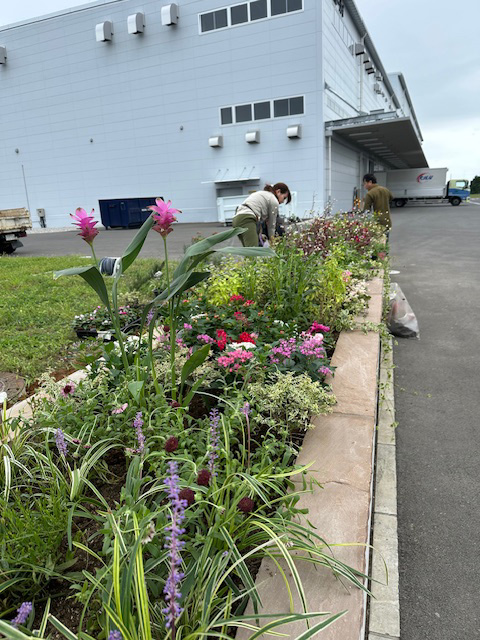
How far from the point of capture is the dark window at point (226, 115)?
24266 millimetres

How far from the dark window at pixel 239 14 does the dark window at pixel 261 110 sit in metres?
4.11

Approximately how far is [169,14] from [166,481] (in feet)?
92.6

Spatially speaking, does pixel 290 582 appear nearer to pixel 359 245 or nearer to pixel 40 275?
pixel 359 245

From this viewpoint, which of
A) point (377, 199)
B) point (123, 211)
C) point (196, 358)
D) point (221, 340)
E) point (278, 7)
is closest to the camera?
point (196, 358)

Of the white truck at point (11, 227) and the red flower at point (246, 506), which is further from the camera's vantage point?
the white truck at point (11, 227)

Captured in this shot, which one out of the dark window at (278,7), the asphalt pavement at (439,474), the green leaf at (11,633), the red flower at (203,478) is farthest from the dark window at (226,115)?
the green leaf at (11,633)

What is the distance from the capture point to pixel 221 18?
2319 centimetres

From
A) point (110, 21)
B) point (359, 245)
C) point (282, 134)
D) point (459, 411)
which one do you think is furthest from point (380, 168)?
point (459, 411)

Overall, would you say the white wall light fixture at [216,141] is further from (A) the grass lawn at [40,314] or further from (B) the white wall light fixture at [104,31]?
(A) the grass lawn at [40,314]

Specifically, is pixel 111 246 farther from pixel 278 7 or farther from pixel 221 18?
pixel 221 18

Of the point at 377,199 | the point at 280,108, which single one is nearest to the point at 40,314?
the point at 377,199

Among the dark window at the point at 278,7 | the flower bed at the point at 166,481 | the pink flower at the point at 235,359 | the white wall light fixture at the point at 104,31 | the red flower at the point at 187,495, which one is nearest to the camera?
the flower bed at the point at 166,481

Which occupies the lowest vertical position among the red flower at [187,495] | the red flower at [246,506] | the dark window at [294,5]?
the red flower at [246,506]

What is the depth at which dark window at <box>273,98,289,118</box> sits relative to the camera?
899 inches
